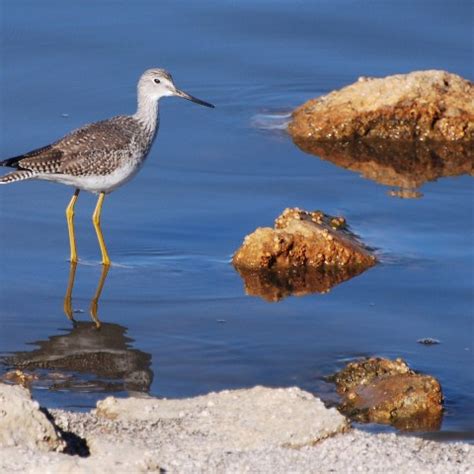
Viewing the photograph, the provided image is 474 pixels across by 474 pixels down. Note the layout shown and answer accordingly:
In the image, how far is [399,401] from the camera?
691 centimetres

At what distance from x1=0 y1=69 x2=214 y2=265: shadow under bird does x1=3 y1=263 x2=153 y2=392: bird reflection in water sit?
1.14m

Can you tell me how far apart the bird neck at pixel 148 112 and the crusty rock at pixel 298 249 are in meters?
1.50

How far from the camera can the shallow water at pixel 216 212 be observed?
775 centimetres

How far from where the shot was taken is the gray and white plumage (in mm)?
9297

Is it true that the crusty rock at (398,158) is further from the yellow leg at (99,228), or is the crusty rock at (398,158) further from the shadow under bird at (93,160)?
the yellow leg at (99,228)

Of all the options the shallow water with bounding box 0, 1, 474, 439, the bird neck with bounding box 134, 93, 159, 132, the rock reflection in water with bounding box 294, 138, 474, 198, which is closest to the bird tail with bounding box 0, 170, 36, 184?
the shallow water with bounding box 0, 1, 474, 439

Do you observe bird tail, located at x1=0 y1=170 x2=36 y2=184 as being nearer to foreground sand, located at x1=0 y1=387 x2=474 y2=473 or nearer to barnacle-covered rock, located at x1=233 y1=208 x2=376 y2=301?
barnacle-covered rock, located at x1=233 y1=208 x2=376 y2=301

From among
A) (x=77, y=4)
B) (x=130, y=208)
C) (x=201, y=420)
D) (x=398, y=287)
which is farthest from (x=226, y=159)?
(x=201, y=420)

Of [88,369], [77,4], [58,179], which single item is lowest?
[88,369]

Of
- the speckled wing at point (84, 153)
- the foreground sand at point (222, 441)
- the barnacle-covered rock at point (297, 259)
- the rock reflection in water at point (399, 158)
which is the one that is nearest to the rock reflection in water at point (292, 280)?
the barnacle-covered rock at point (297, 259)

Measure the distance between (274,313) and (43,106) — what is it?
4.22 meters

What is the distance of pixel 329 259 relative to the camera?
29.6 feet

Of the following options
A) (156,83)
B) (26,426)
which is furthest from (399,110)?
(26,426)

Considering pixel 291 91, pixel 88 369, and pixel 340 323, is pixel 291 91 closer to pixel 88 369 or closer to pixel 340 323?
pixel 340 323
